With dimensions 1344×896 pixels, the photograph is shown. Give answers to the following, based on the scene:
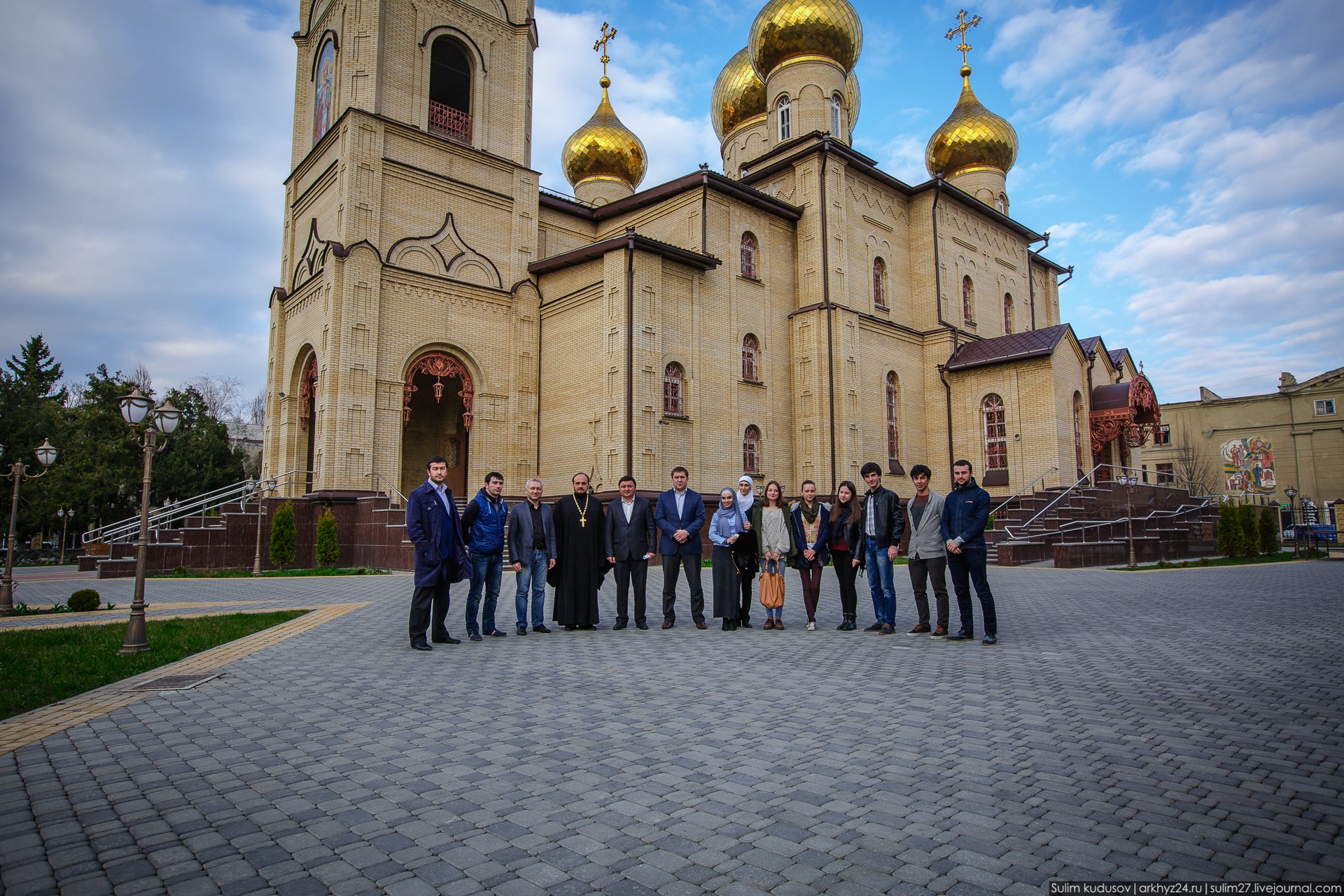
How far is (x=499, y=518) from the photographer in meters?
8.60

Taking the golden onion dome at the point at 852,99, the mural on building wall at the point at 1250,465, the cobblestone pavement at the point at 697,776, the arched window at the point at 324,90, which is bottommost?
the cobblestone pavement at the point at 697,776

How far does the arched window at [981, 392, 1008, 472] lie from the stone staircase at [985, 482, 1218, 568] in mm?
1998

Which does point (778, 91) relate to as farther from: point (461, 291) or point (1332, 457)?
point (1332, 457)

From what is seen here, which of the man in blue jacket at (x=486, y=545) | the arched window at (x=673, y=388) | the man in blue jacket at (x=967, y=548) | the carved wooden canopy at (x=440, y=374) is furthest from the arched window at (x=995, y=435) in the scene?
the man in blue jacket at (x=486, y=545)

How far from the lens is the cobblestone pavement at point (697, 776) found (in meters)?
2.80

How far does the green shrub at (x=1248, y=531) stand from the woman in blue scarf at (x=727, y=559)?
61.2ft

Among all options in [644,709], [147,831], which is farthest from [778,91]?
[147,831]

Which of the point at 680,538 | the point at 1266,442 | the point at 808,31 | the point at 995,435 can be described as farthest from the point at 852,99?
the point at 1266,442

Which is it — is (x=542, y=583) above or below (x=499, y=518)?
below

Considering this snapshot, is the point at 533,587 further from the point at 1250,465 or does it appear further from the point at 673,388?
the point at 1250,465

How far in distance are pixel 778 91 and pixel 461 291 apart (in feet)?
45.3

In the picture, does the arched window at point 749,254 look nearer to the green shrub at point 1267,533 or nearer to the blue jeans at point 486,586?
the green shrub at point 1267,533

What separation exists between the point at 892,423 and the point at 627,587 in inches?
723

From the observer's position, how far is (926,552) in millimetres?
8320
